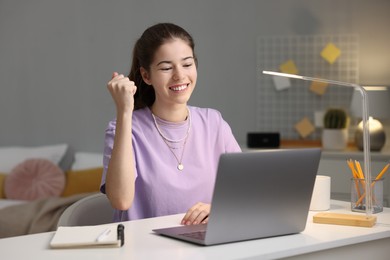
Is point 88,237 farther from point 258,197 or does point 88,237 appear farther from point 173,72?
point 173,72

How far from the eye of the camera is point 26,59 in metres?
5.10

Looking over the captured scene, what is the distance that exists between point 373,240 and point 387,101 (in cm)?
230

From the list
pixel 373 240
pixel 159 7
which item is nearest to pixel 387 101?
pixel 159 7

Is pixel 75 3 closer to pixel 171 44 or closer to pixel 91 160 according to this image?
pixel 91 160

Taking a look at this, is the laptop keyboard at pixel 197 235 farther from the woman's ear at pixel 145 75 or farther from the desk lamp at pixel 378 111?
the desk lamp at pixel 378 111

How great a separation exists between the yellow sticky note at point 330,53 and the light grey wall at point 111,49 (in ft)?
0.32

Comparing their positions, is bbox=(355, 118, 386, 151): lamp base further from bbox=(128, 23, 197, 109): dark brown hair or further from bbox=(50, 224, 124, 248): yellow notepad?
bbox=(50, 224, 124, 248): yellow notepad

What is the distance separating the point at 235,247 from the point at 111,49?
11.3 ft

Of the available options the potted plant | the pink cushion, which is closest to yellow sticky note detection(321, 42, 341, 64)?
the potted plant

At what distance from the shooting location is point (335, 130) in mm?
4176

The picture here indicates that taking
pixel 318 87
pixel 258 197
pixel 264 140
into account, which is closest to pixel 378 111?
pixel 318 87

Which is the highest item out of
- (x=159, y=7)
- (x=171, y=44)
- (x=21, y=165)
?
(x=159, y=7)

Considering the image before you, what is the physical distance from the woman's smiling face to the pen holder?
1.87ft

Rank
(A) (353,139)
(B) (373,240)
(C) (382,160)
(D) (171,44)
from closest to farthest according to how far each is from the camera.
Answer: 1. (B) (373,240)
2. (D) (171,44)
3. (C) (382,160)
4. (A) (353,139)
